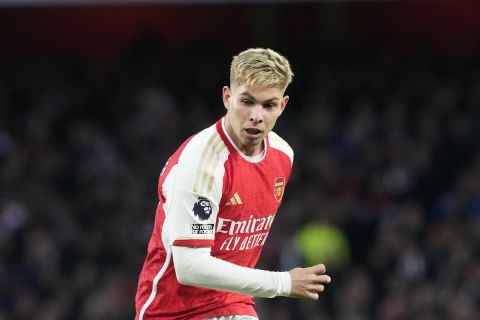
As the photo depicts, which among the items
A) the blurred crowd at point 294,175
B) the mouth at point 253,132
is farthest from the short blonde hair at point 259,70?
the blurred crowd at point 294,175

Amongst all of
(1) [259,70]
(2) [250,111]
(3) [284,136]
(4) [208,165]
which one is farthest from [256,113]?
(3) [284,136]

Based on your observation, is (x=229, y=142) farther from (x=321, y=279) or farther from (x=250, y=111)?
(x=321, y=279)

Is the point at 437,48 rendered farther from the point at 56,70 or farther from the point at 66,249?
the point at 66,249

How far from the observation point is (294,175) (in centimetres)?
1283

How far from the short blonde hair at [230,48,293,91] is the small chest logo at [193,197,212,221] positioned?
50 cm

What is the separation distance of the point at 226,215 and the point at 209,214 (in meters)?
0.16

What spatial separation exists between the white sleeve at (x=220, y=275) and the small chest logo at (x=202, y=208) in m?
0.13

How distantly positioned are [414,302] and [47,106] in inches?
229

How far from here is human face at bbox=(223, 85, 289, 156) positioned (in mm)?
4676

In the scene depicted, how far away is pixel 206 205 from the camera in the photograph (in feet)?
15.2

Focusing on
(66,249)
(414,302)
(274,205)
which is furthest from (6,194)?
(274,205)

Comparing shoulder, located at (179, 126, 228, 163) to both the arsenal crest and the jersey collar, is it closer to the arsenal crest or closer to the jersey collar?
the jersey collar

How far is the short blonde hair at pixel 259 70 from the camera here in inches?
183

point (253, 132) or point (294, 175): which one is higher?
point (294, 175)
